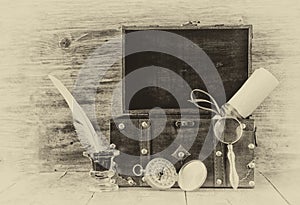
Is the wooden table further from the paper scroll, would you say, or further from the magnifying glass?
the paper scroll

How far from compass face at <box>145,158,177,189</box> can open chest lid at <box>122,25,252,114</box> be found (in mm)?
215

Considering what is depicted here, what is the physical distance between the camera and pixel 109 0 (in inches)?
65.6

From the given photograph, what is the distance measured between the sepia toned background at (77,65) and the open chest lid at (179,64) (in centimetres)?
17

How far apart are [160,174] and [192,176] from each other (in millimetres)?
71

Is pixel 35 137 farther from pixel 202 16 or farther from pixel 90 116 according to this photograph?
pixel 202 16

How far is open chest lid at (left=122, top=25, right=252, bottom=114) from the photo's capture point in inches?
58.6

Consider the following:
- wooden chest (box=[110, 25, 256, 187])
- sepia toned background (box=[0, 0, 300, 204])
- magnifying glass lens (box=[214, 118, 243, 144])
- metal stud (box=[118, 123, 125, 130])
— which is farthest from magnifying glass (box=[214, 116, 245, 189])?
sepia toned background (box=[0, 0, 300, 204])

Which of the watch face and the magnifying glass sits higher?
Result: the magnifying glass

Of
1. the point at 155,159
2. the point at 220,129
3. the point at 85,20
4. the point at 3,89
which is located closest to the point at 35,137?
the point at 3,89

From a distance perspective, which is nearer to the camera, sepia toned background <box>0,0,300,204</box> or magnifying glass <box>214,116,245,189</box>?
magnifying glass <box>214,116,245,189</box>

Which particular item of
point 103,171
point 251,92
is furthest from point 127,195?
point 251,92

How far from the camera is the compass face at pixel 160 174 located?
51.4 inches

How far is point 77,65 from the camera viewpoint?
1677 millimetres

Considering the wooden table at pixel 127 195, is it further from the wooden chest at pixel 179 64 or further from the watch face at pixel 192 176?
the wooden chest at pixel 179 64
